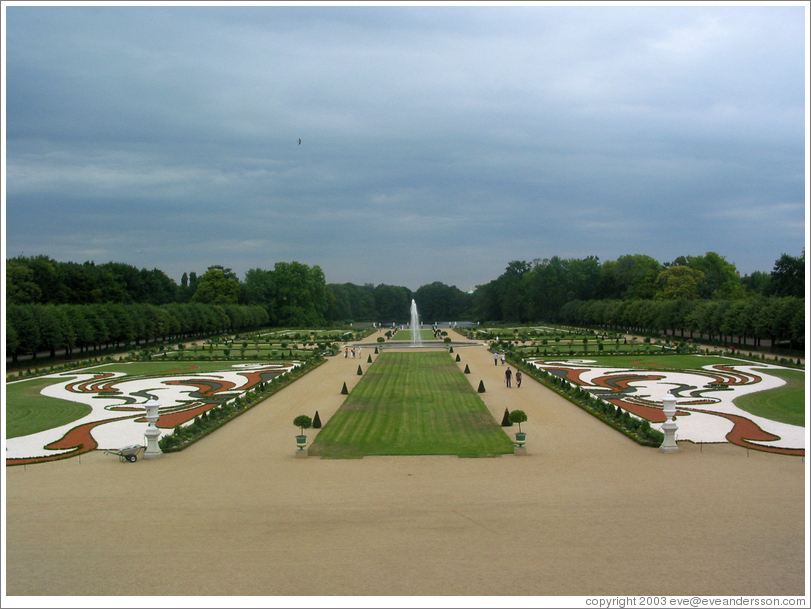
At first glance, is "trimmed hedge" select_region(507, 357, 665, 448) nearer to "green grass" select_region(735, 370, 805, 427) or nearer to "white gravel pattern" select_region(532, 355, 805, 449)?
"white gravel pattern" select_region(532, 355, 805, 449)

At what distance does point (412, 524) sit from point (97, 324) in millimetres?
52024

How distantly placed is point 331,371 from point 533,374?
1352 centimetres

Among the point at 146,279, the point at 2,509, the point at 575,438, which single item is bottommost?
the point at 575,438

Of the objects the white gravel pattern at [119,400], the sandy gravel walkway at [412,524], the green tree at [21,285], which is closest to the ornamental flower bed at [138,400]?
the white gravel pattern at [119,400]

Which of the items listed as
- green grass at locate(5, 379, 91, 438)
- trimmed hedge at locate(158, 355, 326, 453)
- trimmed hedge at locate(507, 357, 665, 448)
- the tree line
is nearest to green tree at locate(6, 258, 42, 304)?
the tree line

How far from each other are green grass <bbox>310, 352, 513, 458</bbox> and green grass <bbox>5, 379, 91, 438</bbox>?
11.0 metres

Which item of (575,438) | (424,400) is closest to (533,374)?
(424,400)

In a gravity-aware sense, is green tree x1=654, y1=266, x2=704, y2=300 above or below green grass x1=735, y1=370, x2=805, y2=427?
above

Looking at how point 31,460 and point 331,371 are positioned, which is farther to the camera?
point 331,371

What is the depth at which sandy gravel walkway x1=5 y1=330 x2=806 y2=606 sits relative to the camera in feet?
30.9

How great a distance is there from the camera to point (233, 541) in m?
11.0

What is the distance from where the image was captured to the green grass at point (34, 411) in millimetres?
22703

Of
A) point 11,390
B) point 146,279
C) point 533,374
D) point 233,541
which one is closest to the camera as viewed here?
point 233,541

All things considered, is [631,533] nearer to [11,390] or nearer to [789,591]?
[789,591]
